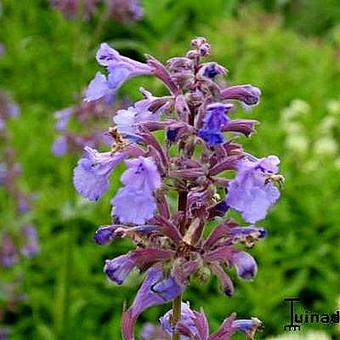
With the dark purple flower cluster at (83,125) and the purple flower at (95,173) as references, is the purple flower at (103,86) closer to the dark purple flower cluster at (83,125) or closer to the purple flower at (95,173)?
the purple flower at (95,173)

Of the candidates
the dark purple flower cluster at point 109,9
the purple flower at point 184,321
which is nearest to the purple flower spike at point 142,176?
the purple flower at point 184,321

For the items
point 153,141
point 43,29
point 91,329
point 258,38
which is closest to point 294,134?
point 258,38

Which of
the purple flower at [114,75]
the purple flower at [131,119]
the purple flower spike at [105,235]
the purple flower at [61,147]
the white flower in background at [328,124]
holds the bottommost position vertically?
the purple flower spike at [105,235]

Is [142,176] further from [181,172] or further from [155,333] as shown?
[155,333]

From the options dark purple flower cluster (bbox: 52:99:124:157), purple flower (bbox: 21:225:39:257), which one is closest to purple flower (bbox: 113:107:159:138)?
dark purple flower cluster (bbox: 52:99:124:157)

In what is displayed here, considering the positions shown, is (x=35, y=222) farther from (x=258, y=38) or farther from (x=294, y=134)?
(x=258, y=38)

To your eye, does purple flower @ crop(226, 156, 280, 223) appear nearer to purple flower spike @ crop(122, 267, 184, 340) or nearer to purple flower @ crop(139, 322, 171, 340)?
purple flower spike @ crop(122, 267, 184, 340)
